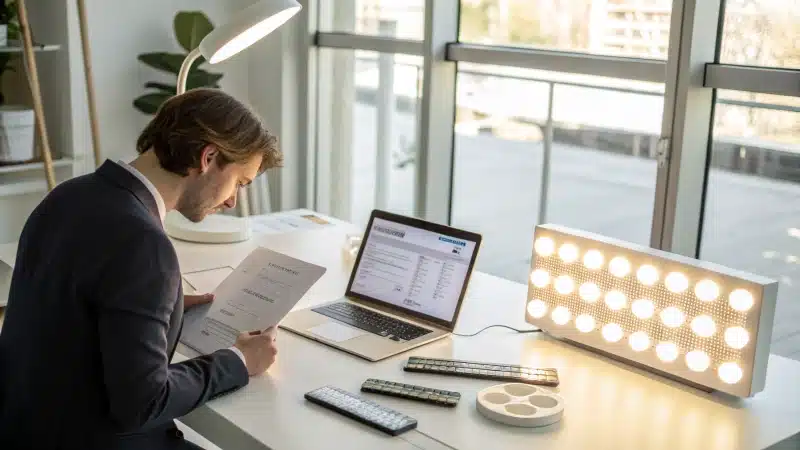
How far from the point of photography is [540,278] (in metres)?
2.11

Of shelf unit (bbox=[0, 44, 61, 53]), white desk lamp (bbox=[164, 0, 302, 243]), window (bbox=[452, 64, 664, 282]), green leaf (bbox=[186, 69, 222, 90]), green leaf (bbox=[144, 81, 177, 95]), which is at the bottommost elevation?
window (bbox=[452, 64, 664, 282])

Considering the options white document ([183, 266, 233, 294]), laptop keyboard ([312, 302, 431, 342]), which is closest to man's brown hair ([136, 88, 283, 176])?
laptop keyboard ([312, 302, 431, 342])

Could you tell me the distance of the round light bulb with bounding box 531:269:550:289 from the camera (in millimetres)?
2094

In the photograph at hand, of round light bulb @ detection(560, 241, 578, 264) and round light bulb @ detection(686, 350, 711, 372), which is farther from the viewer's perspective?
round light bulb @ detection(560, 241, 578, 264)

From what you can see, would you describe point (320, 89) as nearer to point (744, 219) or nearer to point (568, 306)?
point (744, 219)

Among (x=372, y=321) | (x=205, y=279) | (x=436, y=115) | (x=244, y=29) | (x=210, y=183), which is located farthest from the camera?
(x=436, y=115)

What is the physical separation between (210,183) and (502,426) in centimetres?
69

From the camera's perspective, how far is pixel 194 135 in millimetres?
1657

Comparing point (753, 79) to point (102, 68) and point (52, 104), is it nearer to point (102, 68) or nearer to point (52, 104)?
point (102, 68)

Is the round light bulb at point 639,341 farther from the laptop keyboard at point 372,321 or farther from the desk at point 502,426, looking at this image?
the laptop keyboard at point 372,321

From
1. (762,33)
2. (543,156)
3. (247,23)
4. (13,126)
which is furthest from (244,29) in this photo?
(543,156)

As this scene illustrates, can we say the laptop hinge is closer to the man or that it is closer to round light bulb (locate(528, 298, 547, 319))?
round light bulb (locate(528, 298, 547, 319))

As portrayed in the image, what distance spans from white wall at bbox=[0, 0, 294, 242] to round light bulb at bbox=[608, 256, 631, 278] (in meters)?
2.19

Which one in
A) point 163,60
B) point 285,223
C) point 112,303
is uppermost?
point 163,60
